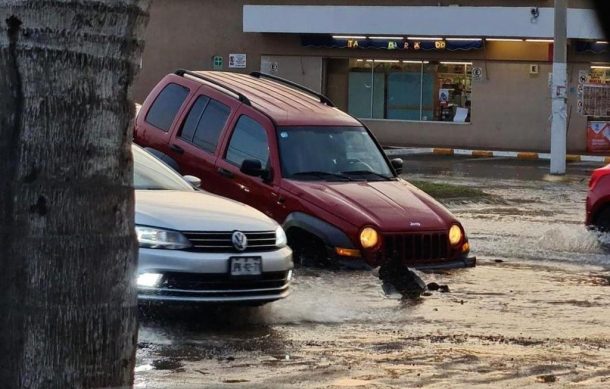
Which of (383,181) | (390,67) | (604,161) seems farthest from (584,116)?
(383,181)

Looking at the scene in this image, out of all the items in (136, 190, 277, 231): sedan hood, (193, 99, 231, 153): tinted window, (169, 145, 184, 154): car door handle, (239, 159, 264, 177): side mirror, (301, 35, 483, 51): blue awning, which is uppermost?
(301, 35, 483, 51): blue awning

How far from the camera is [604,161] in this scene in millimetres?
30172

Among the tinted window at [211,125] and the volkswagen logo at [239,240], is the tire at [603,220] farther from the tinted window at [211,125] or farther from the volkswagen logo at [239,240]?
the volkswagen logo at [239,240]

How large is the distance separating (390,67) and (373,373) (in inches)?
1105

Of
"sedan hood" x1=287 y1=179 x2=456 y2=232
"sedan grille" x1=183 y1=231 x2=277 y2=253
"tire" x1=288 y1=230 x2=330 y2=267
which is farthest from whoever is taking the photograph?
"tire" x1=288 y1=230 x2=330 y2=267

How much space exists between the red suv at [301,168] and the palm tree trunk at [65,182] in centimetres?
724

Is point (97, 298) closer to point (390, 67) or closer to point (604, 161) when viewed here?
point (604, 161)

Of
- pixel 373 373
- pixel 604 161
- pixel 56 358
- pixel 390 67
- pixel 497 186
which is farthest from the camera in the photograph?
pixel 390 67

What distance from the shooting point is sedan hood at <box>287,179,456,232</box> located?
11352mm

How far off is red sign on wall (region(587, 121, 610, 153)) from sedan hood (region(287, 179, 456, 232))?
21429 millimetres

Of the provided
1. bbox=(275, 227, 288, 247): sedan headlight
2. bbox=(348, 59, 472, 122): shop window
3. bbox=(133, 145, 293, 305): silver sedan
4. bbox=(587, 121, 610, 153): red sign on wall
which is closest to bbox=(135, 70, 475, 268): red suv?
bbox=(275, 227, 288, 247): sedan headlight

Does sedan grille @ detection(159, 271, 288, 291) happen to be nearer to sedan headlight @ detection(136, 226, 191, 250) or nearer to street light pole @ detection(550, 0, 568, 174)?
sedan headlight @ detection(136, 226, 191, 250)

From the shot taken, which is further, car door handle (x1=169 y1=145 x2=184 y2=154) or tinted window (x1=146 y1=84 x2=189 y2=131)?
A: tinted window (x1=146 y1=84 x2=189 y2=131)

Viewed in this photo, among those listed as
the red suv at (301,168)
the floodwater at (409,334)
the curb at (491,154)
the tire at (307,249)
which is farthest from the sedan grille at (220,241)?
the curb at (491,154)
